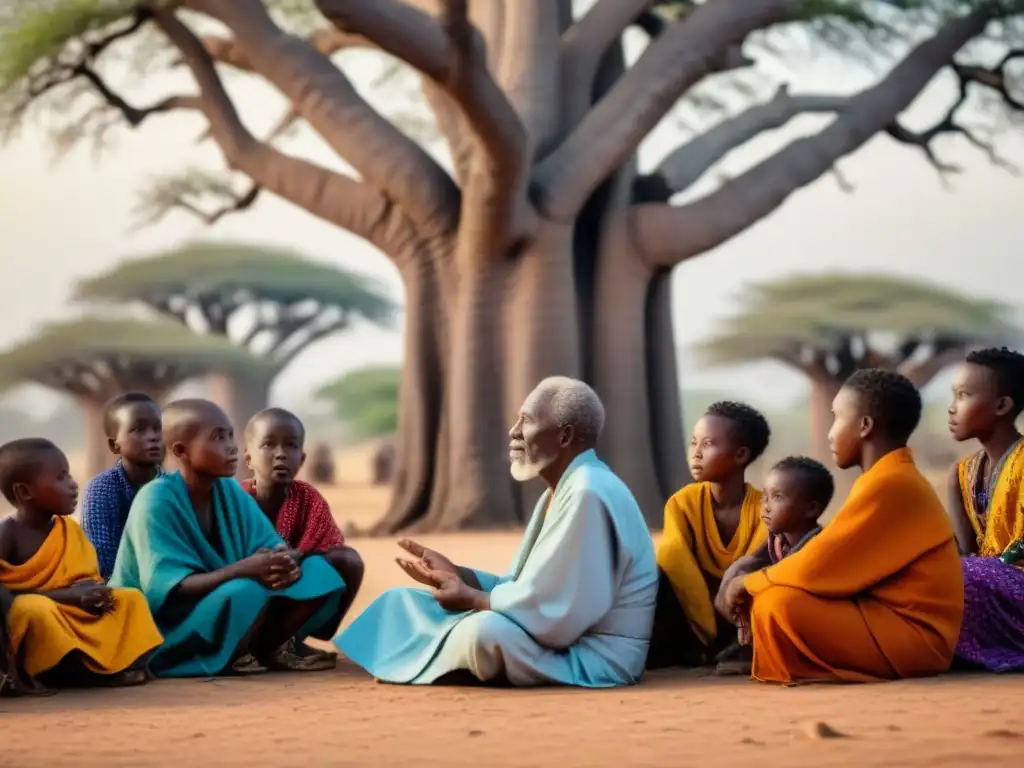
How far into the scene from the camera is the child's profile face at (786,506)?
19.5 feet

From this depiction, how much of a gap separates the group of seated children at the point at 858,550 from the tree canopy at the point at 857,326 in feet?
81.7

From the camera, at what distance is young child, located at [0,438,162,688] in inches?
223

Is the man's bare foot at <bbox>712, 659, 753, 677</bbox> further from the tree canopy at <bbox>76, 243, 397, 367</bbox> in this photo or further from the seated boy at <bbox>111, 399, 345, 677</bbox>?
the tree canopy at <bbox>76, 243, 397, 367</bbox>

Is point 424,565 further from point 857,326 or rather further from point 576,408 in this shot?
point 857,326

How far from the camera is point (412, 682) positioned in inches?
231

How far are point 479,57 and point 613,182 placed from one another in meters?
4.19

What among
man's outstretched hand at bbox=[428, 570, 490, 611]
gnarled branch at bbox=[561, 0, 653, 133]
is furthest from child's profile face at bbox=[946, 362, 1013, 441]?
gnarled branch at bbox=[561, 0, 653, 133]

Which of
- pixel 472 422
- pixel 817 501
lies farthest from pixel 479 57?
pixel 817 501

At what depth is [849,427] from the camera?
225 inches

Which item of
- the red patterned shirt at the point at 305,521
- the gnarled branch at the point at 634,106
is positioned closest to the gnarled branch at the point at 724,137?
the gnarled branch at the point at 634,106

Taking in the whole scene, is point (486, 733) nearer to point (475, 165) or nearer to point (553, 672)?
point (553, 672)

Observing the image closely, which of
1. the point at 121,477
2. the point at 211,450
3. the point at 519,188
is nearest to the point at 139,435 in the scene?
the point at 121,477

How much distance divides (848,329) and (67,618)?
2730 centimetres

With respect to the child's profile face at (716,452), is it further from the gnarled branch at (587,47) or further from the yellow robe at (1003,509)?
the gnarled branch at (587,47)
